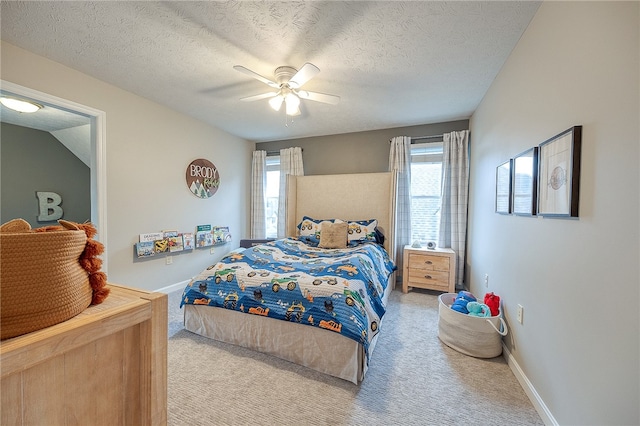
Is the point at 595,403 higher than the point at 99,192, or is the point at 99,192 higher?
the point at 99,192

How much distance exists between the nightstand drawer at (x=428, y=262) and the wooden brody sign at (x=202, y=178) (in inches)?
122

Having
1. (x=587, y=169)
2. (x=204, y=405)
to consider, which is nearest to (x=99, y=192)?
(x=204, y=405)

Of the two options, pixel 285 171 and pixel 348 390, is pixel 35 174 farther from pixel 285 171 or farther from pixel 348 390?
pixel 348 390

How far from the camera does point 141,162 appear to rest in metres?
2.85

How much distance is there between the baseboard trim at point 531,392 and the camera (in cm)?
133

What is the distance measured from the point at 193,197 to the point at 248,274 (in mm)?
2018

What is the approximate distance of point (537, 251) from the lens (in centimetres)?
150

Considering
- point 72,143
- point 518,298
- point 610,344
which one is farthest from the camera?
point 72,143

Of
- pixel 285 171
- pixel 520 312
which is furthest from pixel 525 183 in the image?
pixel 285 171

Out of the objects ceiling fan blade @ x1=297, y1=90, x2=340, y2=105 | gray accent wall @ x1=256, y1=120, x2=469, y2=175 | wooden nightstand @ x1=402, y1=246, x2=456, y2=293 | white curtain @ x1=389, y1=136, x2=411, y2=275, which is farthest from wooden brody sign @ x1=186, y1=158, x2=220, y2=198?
wooden nightstand @ x1=402, y1=246, x2=456, y2=293

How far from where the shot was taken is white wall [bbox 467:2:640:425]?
3.01 feet

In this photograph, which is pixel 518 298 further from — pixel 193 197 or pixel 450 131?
pixel 193 197

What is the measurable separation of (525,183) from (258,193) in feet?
12.7

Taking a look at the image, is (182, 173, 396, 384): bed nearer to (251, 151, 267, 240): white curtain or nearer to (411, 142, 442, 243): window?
(411, 142, 442, 243): window
